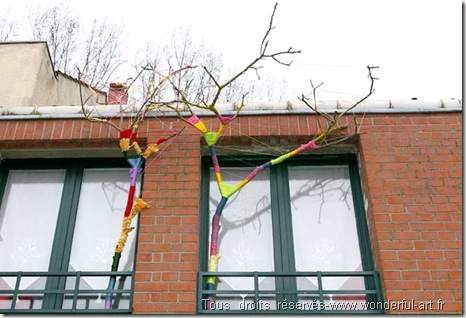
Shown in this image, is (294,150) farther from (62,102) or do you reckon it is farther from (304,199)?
(62,102)

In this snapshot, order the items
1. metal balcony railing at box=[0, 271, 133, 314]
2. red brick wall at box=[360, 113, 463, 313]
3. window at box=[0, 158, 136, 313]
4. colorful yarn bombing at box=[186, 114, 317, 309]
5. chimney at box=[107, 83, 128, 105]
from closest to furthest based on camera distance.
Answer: red brick wall at box=[360, 113, 463, 313] → metal balcony railing at box=[0, 271, 133, 314] → window at box=[0, 158, 136, 313] → colorful yarn bombing at box=[186, 114, 317, 309] → chimney at box=[107, 83, 128, 105]

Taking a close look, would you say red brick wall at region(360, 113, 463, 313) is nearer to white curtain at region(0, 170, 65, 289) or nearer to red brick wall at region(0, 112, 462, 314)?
red brick wall at region(0, 112, 462, 314)

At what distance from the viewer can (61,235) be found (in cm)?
462

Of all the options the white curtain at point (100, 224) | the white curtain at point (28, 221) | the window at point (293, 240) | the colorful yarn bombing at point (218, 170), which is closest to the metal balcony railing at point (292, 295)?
the window at point (293, 240)

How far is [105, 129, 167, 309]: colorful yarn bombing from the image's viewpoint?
4.29 meters

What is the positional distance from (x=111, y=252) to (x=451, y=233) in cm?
296

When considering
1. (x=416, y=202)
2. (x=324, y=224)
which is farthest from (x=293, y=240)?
(x=416, y=202)

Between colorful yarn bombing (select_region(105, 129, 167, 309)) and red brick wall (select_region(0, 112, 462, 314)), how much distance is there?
10 cm

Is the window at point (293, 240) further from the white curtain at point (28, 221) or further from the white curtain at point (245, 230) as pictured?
the white curtain at point (28, 221)

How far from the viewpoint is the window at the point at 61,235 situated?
4.24m

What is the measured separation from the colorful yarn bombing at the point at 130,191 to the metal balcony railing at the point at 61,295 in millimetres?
84

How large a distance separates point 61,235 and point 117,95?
204 cm

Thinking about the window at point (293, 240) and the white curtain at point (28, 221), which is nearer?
the window at point (293, 240)

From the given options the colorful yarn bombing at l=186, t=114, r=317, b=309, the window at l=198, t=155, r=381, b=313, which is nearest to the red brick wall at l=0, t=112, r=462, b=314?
the colorful yarn bombing at l=186, t=114, r=317, b=309
